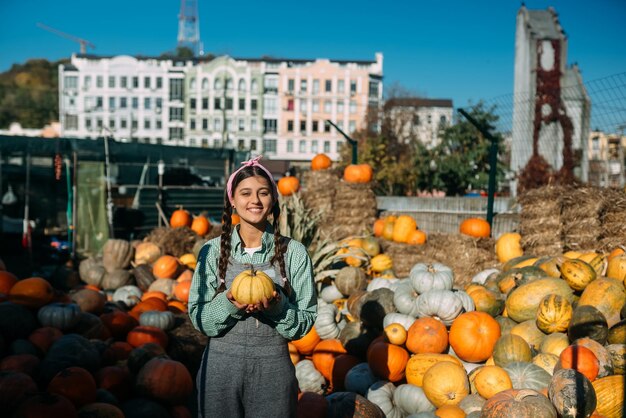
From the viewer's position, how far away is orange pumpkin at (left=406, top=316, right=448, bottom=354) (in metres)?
5.04

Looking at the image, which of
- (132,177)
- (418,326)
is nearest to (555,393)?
(418,326)

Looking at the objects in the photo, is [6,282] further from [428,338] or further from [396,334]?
[428,338]

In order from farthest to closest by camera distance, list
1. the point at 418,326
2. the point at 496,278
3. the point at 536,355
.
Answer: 1. the point at 496,278
2. the point at 418,326
3. the point at 536,355

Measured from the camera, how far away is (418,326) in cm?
515

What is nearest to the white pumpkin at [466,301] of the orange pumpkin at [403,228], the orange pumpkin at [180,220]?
the orange pumpkin at [403,228]

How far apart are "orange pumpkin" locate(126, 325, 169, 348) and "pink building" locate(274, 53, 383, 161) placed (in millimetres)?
64274

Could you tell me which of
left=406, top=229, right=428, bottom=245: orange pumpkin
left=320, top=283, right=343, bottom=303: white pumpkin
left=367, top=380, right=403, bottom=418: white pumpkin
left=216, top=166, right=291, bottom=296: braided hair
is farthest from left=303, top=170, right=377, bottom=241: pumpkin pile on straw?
left=216, top=166, right=291, bottom=296: braided hair

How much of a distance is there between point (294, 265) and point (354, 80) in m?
68.6

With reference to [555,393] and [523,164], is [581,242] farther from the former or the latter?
[523,164]

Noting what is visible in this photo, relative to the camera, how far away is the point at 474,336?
488 cm

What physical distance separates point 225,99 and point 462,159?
184 feet

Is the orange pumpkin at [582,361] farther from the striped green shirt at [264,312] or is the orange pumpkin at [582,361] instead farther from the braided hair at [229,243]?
the braided hair at [229,243]

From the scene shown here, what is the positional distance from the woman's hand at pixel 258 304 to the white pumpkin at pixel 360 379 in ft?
8.80

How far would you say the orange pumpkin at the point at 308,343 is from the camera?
5.72m
